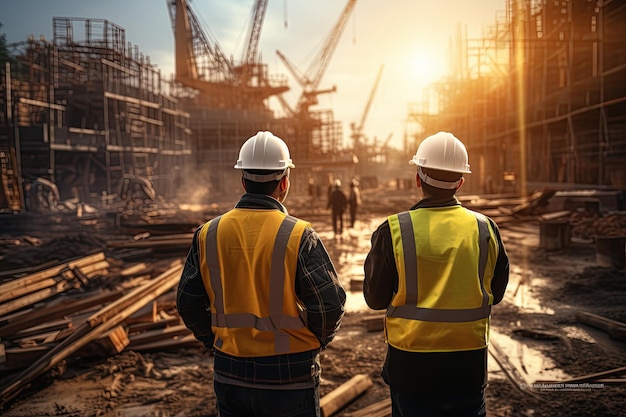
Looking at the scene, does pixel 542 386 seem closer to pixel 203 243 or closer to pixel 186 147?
pixel 203 243

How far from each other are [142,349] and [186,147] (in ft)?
144

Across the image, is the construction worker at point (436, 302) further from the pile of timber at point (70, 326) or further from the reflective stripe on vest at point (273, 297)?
the pile of timber at point (70, 326)

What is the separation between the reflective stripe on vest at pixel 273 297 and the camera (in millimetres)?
2250

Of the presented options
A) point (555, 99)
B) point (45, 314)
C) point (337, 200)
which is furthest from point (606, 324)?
point (555, 99)

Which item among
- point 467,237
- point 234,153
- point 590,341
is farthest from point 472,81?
point 467,237

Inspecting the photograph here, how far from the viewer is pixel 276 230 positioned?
2270 millimetres

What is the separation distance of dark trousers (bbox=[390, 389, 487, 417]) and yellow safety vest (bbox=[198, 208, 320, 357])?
59 centimetres

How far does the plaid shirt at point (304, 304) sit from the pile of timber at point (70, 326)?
3282mm

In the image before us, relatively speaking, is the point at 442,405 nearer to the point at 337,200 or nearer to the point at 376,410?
the point at 376,410

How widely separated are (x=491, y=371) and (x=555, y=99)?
25.2 m

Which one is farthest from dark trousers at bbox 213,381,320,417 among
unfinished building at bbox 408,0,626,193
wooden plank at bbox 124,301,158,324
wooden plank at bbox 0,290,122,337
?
unfinished building at bbox 408,0,626,193

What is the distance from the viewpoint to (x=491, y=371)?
5.09 m

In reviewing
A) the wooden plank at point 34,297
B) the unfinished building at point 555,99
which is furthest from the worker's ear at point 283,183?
the unfinished building at point 555,99

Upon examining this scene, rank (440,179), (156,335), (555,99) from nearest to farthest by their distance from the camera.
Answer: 1. (440,179)
2. (156,335)
3. (555,99)
